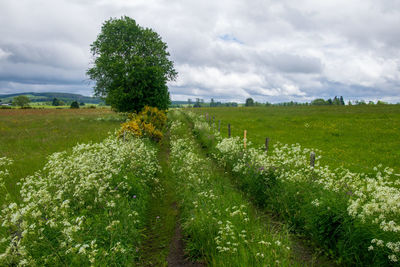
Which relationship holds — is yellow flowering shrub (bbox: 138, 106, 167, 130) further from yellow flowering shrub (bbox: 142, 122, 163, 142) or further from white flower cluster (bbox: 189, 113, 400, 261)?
white flower cluster (bbox: 189, 113, 400, 261)

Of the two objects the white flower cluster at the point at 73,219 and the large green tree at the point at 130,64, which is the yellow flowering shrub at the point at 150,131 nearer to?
the large green tree at the point at 130,64

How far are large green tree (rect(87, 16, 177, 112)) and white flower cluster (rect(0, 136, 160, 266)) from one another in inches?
657

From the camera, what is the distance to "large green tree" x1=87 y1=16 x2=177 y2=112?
79.5 feet

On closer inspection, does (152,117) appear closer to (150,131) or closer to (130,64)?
(150,131)

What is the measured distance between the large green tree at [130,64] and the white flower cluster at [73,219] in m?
16.7

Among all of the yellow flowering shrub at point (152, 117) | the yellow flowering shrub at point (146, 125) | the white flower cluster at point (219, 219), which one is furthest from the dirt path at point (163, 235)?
the yellow flowering shrub at point (152, 117)

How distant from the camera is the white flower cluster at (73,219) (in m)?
4.02

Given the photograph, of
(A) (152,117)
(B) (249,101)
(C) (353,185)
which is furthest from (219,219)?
(B) (249,101)

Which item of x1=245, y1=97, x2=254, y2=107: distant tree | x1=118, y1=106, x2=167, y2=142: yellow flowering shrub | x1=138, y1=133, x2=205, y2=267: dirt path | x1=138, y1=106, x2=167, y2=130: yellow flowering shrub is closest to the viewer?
x1=138, y1=133, x2=205, y2=267: dirt path

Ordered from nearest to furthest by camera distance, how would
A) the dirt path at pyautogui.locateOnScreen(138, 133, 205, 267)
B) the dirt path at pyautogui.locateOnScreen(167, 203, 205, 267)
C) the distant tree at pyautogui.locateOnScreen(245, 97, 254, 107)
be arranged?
the dirt path at pyautogui.locateOnScreen(167, 203, 205, 267) → the dirt path at pyautogui.locateOnScreen(138, 133, 205, 267) → the distant tree at pyautogui.locateOnScreen(245, 97, 254, 107)

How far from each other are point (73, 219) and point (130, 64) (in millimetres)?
21386

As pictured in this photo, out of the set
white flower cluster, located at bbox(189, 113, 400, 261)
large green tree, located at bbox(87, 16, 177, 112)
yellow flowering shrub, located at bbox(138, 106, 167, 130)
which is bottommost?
white flower cluster, located at bbox(189, 113, 400, 261)

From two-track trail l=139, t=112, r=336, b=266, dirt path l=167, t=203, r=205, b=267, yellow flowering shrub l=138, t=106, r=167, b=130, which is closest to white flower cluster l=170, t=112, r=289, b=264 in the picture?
two-track trail l=139, t=112, r=336, b=266

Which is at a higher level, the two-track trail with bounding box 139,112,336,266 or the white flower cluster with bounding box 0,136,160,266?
the white flower cluster with bounding box 0,136,160,266
